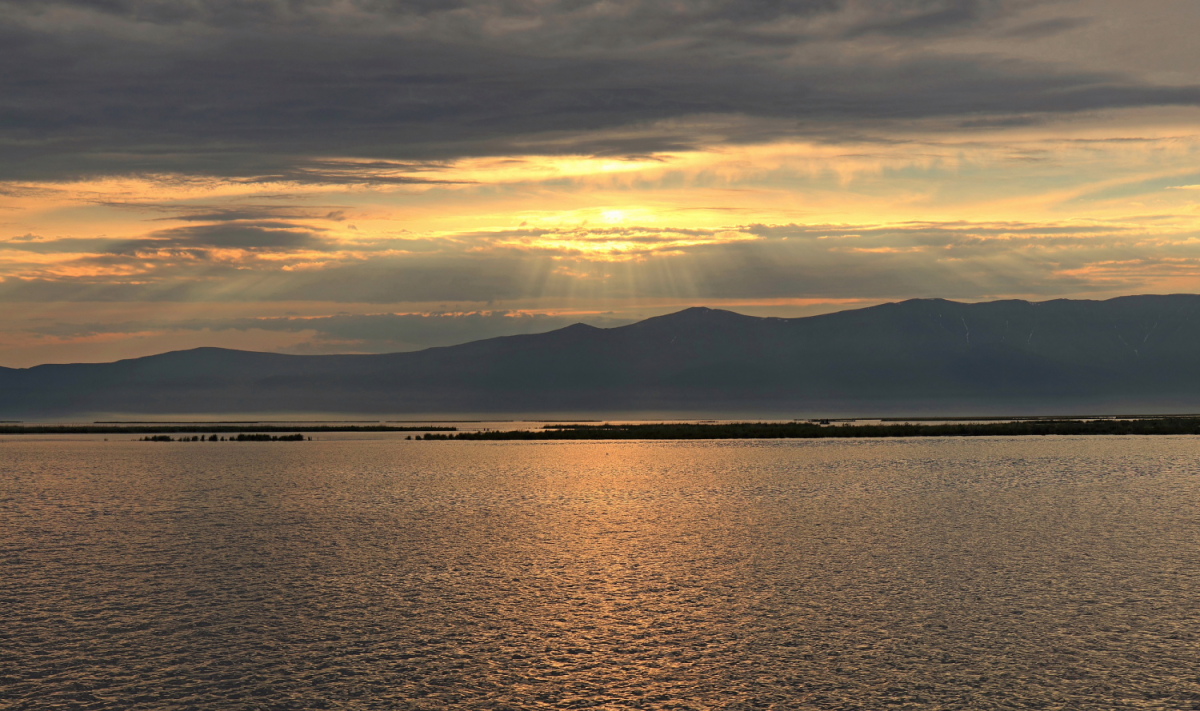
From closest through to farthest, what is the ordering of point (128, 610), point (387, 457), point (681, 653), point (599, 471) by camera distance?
point (681, 653)
point (128, 610)
point (599, 471)
point (387, 457)

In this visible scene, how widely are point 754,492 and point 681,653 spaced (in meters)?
36.3

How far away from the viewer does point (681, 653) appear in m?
21.2

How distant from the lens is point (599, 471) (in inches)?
2960

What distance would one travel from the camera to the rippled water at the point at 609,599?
18.8 metres

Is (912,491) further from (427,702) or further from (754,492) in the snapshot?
(427,702)

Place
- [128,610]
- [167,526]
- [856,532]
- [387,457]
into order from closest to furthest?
1. [128,610]
2. [856,532]
3. [167,526]
4. [387,457]

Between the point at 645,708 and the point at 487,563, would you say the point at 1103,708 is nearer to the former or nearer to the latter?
the point at 645,708

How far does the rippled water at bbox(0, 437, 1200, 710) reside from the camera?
18.8 metres

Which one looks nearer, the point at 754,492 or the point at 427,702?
the point at 427,702

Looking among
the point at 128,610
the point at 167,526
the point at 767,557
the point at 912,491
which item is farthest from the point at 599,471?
the point at 128,610

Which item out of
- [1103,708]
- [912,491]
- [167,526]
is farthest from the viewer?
[912,491]

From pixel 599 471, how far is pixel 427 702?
57.3 m

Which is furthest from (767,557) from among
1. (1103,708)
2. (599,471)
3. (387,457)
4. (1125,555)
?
(387,457)

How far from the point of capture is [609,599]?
26656 mm
